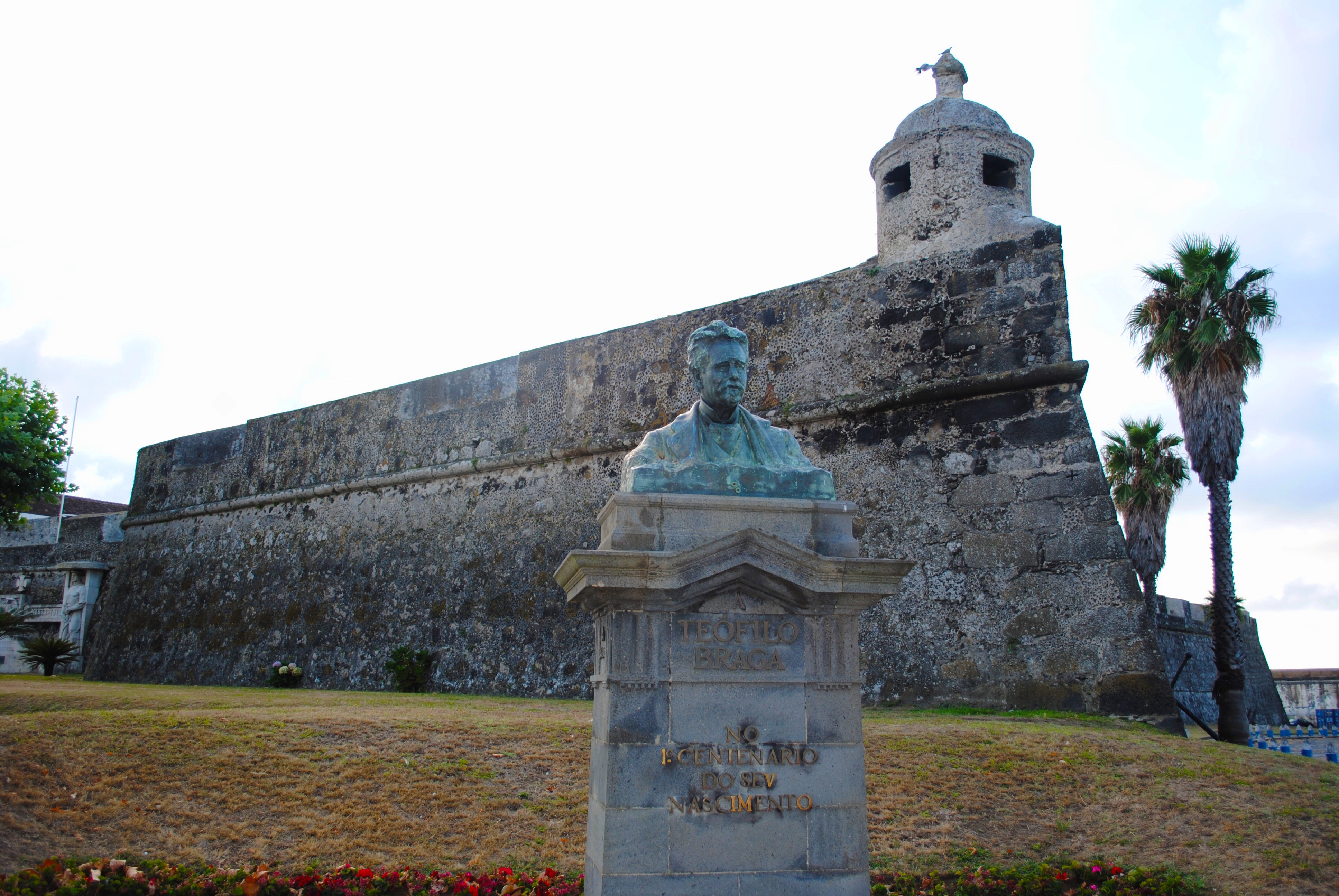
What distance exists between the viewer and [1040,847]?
5.09 meters

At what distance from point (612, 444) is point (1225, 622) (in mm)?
8501

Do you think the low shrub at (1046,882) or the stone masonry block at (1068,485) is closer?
the low shrub at (1046,882)

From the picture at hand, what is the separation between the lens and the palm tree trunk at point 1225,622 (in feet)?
40.4

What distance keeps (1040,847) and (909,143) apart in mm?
7137

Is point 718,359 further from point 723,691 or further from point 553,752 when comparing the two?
point 553,752

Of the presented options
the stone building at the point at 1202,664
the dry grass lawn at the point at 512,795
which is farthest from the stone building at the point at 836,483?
the stone building at the point at 1202,664

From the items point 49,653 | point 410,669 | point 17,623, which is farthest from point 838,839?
point 17,623

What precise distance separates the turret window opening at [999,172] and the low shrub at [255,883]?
7.97 metres

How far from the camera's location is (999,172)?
9812mm

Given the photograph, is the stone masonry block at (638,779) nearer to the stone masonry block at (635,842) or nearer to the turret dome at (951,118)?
the stone masonry block at (635,842)

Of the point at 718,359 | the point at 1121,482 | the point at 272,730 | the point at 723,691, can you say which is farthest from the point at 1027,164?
the point at 1121,482

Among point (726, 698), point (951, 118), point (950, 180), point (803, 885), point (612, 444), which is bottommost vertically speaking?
point (803, 885)

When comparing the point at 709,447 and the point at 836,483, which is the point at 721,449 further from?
the point at 836,483

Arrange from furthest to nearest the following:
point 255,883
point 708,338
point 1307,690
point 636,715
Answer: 1. point 1307,690
2. point 255,883
3. point 708,338
4. point 636,715
